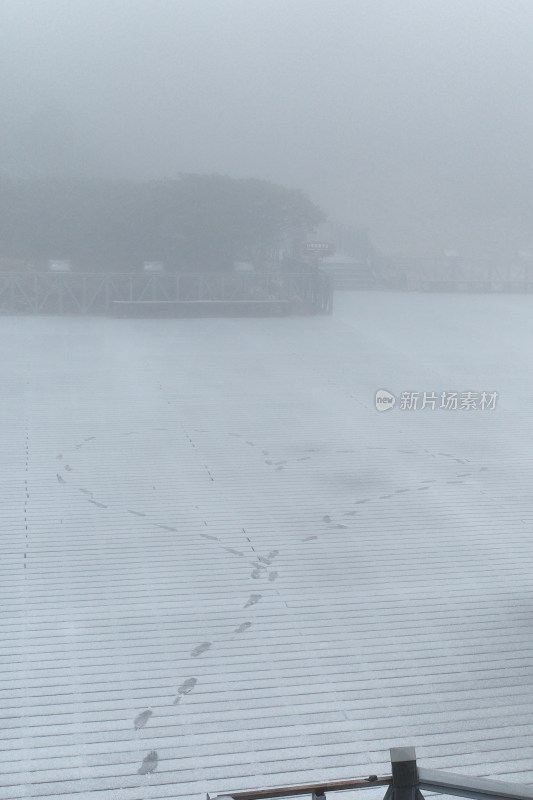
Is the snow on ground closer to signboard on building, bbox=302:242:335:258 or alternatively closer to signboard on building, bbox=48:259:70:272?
signboard on building, bbox=48:259:70:272

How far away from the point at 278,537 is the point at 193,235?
11.8m

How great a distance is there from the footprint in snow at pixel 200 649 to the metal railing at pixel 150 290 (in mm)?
12182

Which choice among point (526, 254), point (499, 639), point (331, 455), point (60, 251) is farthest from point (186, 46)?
point (499, 639)

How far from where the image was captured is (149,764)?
3143 mm

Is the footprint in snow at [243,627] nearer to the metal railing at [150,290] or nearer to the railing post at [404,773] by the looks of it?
the railing post at [404,773]

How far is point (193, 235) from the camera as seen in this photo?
660 inches

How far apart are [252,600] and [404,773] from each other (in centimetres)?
305

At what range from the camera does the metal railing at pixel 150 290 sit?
1584 centimetres

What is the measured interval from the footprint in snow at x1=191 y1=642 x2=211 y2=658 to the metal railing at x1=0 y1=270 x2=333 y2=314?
12182 millimetres

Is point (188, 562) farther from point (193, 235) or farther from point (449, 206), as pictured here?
point (449, 206)

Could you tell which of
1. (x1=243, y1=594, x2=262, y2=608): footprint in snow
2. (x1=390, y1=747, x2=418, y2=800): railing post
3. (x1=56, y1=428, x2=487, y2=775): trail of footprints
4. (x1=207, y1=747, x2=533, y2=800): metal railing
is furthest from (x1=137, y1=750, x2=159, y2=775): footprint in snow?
(x1=390, y1=747, x2=418, y2=800): railing post

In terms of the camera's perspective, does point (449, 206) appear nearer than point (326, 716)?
No

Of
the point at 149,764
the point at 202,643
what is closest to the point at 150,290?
the point at 202,643

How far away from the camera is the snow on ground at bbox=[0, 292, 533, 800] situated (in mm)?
3271
